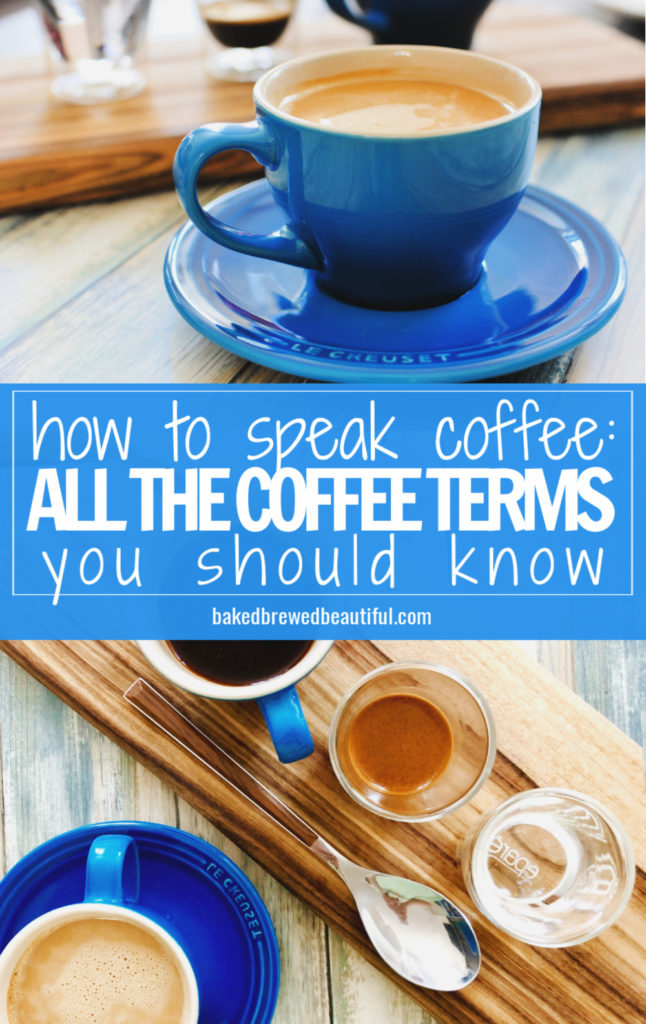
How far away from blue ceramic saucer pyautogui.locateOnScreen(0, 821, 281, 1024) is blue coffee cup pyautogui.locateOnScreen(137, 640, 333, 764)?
0.07 metres

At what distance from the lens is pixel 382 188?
0.46 meters

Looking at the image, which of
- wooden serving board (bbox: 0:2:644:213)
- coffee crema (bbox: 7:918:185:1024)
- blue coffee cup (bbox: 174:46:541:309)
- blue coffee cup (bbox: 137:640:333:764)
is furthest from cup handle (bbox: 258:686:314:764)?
wooden serving board (bbox: 0:2:644:213)

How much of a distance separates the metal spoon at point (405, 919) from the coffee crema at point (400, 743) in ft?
0.13

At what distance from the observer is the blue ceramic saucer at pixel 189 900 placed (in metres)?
0.44

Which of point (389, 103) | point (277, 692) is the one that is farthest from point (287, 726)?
point (389, 103)

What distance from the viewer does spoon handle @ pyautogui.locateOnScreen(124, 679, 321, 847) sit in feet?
1.52

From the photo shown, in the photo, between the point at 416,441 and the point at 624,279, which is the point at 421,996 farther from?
the point at 624,279

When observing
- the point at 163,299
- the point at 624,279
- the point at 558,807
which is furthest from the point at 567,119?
the point at 558,807

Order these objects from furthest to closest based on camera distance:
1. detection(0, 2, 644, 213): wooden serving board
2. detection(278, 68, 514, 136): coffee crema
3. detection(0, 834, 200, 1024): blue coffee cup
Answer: detection(0, 2, 644, 213): wooden serving board < detection(278, 68, 514, 136): coffee crema < detection(0, 834, 200, 1024): blue coffee cup

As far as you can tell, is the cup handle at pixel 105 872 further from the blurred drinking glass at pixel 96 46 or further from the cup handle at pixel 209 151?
the blurred drinking glass at pixel 96 46

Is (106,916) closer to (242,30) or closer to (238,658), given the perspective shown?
(238,658)

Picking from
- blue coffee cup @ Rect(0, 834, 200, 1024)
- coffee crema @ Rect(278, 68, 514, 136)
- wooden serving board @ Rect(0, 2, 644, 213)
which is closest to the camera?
blue coffee cup @ Rect(0, 834, 200, 1024)

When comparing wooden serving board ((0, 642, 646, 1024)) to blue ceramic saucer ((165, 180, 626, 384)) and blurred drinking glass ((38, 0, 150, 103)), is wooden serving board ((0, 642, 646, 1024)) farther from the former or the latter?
blurred drinking glass ((38, 0, 150, 103))

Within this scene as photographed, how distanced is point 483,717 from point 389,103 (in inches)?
13.6
